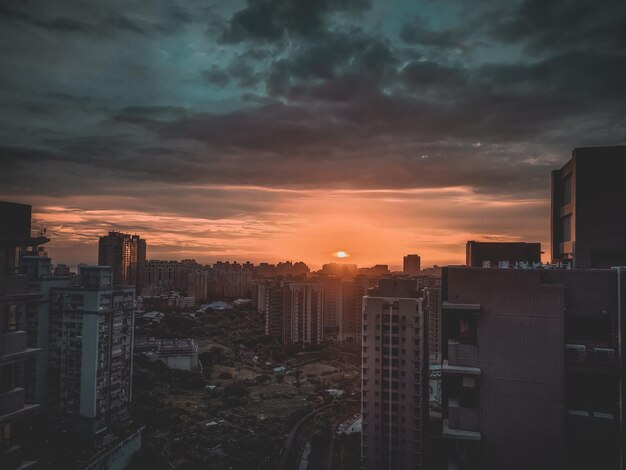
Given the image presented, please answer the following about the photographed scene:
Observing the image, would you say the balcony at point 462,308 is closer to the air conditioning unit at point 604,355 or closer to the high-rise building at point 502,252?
the air conditioning unit at point 604,355

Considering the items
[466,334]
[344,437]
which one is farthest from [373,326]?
[466,334]

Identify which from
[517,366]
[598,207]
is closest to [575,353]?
[517,366]

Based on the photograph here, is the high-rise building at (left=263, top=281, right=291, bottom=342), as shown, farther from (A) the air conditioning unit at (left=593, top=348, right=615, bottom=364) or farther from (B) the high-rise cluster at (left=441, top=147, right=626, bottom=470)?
(A) the air conditioning unit at (left=593, top=348, right=615, bottom=364)

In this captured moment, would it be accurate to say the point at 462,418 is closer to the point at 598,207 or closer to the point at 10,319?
the point at 598,207

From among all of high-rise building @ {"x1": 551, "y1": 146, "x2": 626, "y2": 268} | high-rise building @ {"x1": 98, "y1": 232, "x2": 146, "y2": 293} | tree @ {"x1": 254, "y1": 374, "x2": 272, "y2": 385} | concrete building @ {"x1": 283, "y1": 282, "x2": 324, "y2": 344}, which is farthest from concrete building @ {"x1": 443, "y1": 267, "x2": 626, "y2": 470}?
high-rise building @ {"x1": 98, "y1": 232, "x2": 146, "y2": 293}

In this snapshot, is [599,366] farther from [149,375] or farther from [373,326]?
[149,375]

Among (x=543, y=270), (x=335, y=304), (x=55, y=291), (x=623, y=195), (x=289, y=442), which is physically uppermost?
(x=623, y=195)
